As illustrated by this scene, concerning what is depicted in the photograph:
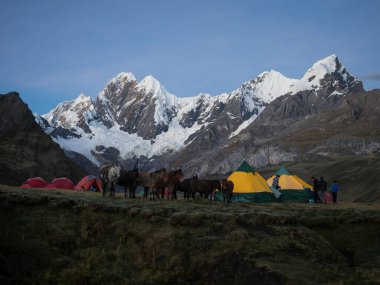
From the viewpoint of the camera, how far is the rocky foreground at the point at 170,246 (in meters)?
18.9

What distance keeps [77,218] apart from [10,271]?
5.94 m

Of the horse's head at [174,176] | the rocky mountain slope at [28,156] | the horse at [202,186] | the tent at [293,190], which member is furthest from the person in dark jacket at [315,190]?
the rocky mountain slope at [28,156]

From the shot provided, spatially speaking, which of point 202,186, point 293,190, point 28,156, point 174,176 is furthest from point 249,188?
point 28,156

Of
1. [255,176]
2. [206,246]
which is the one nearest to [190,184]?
[255,176]

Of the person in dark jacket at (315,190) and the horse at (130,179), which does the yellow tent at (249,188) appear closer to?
the person in dark jacket at (315,190)

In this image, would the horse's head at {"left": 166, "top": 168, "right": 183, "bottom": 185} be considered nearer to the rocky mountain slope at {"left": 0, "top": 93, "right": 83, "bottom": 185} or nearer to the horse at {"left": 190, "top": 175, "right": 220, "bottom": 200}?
the horse at {"left": 190, "top": 175, "right": 220, "bottom": 200}

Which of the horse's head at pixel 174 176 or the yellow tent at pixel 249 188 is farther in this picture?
the yellow tent at pixel 249 188

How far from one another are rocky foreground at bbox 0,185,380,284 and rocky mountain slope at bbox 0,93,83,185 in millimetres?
122049

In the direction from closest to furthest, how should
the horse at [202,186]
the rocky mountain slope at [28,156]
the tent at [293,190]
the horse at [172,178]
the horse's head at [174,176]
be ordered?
1. the horse at [172,178]
2. the horse's head at [174,176]
3. the horse at [202,186]
4. the tent at [293,190]
5. the rocky mountain slope at [28,156]

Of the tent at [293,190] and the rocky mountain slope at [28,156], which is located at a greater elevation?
the rocky mountain slope at [28,156]

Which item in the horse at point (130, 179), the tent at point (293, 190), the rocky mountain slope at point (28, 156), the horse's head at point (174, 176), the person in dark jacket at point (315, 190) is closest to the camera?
the horse at point (130, 179)

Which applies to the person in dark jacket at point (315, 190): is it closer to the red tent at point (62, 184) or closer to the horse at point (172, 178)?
the horse at point (172, 178)

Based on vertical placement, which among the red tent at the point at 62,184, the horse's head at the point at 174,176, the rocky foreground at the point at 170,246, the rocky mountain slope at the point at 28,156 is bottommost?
the rocky foreground at the point at 170,246

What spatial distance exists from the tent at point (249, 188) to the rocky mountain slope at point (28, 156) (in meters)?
104
